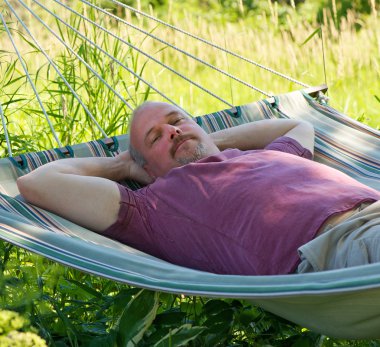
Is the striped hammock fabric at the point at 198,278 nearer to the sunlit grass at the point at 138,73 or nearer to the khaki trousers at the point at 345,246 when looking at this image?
the khaki trousers at the point at 345,246

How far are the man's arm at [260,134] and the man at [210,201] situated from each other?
15cm

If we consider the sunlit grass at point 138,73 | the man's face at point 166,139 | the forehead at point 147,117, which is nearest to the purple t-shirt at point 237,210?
the man's face at point 166,139

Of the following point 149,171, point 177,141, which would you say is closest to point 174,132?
point 177,141

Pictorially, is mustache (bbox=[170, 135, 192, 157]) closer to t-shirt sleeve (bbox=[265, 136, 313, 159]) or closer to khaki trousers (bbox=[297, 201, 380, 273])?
t-shirt sleeve (bbox=[265, 136, 313, 159])

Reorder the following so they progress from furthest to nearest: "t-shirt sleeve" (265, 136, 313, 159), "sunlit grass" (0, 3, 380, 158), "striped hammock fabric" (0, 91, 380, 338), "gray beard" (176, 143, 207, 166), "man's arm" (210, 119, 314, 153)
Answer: "sunlit grass" (0, 3, 380, 158) → "man's arm" (210, 119, 314, 153) → "t-shirt sleeve" (265, 136, 313, 159) → "gray beard" (176, 143, 207, 166) → "striped hammock fabric" (0, 91, 380, 338)

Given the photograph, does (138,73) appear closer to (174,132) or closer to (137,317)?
(174,132)

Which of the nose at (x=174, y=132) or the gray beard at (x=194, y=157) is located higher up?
the nose at (x=174, y=132)

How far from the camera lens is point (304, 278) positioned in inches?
68.8

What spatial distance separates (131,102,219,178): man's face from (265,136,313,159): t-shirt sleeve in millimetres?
209

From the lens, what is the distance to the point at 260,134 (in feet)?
10.5

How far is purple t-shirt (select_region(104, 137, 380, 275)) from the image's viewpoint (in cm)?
237

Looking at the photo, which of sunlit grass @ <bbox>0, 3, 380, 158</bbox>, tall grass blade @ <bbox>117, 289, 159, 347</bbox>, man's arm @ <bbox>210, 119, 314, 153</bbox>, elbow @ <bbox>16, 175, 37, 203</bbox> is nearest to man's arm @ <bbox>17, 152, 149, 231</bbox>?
elbow @ <bbox>16, 175, 37, 203</bbox>

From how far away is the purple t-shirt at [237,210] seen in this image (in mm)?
2369

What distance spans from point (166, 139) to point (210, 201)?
1.37ft
